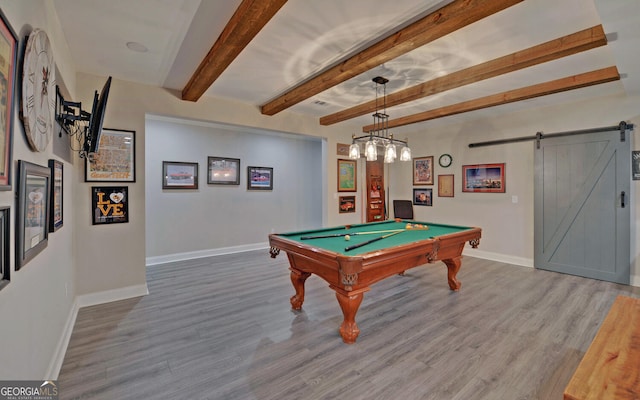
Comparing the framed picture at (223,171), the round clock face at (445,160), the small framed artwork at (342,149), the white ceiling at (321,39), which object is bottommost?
the framed picture at (223,171)

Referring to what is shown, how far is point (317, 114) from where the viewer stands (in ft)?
16.6

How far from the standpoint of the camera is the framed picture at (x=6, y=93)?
40.7 inches

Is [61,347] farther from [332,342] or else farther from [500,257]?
[500,257]

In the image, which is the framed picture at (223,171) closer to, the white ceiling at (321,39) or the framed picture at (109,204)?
the white ceiling at (321,39)

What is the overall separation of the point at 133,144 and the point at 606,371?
4518mm

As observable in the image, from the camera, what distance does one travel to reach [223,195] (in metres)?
5.76

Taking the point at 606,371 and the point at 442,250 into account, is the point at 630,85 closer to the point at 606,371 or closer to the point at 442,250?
the point at 442,250

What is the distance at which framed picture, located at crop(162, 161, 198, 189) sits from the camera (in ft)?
16.8

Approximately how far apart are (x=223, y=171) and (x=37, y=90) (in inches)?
169

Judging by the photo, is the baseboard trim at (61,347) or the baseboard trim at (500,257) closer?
the baseboard trim at (61,347)

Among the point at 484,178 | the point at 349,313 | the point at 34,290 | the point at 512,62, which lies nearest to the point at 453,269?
the point at 349,313

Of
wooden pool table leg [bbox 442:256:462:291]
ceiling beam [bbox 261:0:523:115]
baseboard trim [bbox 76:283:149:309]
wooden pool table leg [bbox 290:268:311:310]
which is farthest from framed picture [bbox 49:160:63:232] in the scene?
wooden pool table leg [bbox 442:256:462:291]

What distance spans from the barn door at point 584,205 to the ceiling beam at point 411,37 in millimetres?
3538

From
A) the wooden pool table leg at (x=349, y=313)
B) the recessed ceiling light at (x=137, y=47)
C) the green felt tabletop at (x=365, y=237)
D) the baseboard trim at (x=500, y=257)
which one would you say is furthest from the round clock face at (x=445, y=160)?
the recessed ceiling light at (x=137, y=47)
